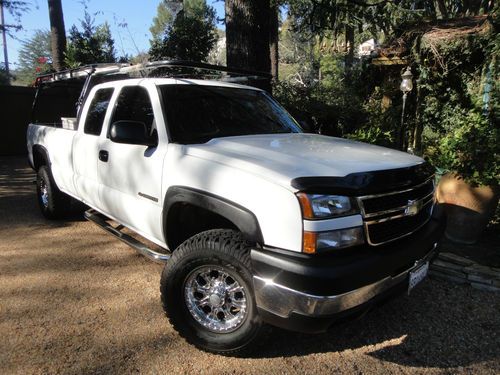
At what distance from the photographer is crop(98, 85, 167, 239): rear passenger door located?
321cm

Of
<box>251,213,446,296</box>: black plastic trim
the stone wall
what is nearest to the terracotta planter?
the stone wall

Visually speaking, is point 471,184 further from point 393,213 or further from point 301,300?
point 301,300

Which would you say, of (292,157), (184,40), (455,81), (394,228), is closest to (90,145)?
(292,157)

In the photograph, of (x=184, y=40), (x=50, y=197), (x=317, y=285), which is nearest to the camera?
(x=317, y=285)

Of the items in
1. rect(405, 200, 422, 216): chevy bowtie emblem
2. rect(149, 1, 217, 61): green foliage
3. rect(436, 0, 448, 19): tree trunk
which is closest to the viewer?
rect(405, 200, 422, 216): chevy bowtie emblem

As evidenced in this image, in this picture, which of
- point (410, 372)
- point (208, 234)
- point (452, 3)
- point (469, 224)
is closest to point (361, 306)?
point (410, 372)

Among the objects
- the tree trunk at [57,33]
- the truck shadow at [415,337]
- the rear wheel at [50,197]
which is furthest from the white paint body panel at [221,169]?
the tree trunk at [57,33]

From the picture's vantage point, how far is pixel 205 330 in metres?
2.78

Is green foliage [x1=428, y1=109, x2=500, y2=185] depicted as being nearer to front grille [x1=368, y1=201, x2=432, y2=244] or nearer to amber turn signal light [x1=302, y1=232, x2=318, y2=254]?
front grille [x1=368, y1=201, x2=432, y2=244]

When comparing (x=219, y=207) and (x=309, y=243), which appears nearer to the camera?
(x=309, y=243)

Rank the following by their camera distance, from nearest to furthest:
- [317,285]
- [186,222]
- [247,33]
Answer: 1. [317,285]
2. [186,222]
3. [247,33]

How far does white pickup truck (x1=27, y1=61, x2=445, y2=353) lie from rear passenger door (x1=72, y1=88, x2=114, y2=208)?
133 mm

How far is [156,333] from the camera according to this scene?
3.04 meters

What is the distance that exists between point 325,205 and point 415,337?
4.96 feet
